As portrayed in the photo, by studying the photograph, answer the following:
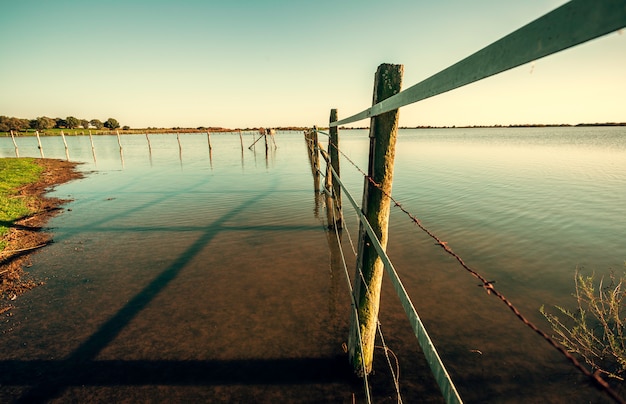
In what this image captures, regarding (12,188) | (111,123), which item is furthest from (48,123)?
(12,188)

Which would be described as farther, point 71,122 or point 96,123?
point 96,123

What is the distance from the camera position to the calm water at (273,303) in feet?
12.7

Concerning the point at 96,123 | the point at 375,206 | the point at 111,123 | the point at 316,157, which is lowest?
the point at 316,157

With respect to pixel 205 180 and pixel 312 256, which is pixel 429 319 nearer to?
pixel 312 256

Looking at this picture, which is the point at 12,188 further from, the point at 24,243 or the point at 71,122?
the point at 71,122

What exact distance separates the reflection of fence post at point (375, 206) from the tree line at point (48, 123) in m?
115

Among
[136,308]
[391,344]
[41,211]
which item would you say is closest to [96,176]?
[41,211]

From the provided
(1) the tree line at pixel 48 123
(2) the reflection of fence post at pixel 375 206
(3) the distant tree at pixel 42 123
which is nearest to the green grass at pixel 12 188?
(2) the reflection of fence post at pixel 375 206

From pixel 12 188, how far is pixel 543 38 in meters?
20.7

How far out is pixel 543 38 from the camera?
2.94 feet

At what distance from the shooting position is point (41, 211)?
36.1ft

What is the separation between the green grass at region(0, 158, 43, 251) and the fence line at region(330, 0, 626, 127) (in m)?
10.8

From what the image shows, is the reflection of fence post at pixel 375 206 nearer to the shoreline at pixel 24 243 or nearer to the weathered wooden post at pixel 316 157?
the shoreline at pixel 24 243

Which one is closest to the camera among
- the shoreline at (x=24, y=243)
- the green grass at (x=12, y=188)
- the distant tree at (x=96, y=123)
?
the shoreline at (x=24, y=243)
